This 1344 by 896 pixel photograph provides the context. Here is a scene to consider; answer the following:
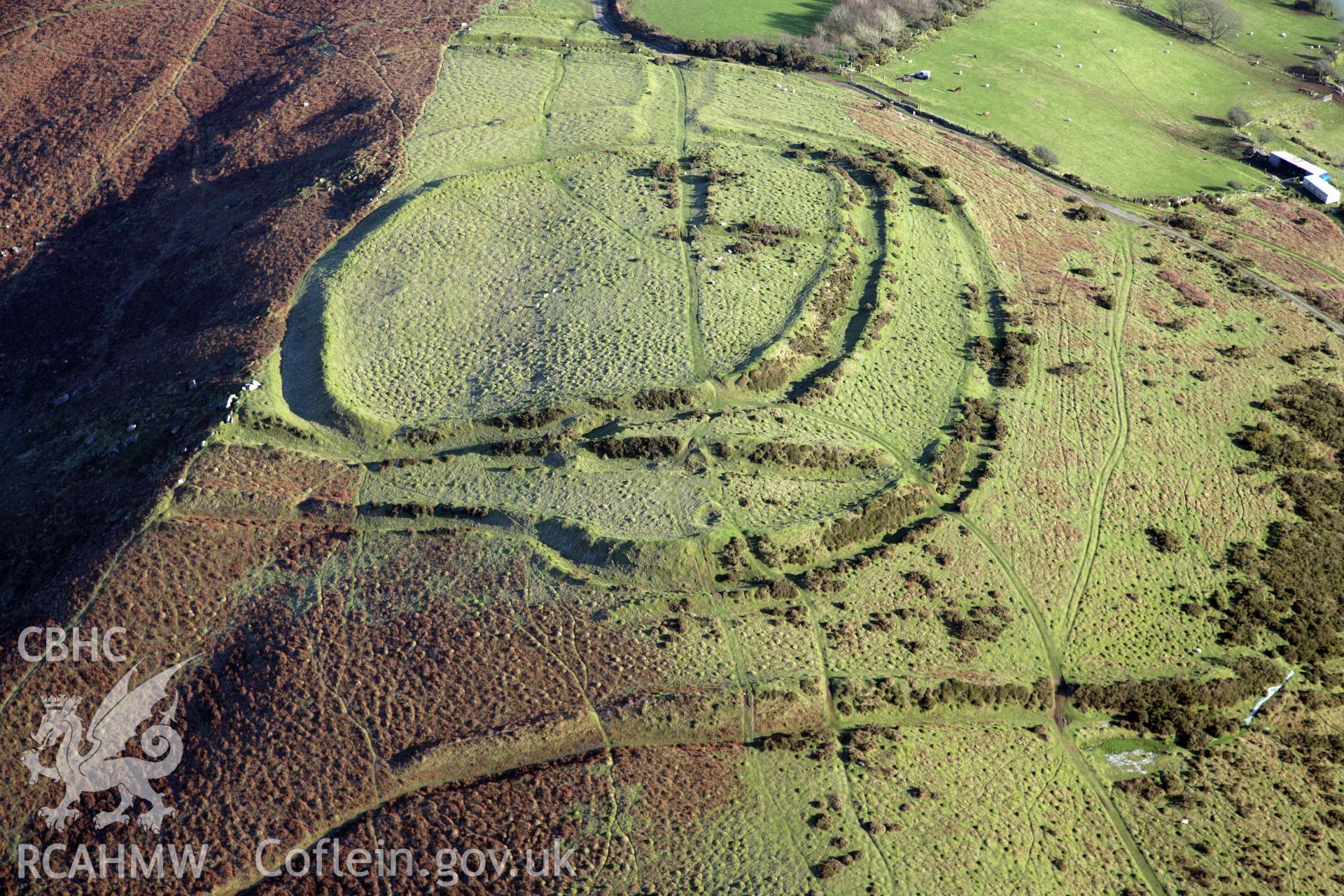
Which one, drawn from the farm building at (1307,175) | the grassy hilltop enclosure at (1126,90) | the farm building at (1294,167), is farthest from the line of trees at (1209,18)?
the farm building at (1294,167)

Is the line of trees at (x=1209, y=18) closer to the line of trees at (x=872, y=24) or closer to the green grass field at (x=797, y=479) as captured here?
the line of trees at (x=872, y=24)

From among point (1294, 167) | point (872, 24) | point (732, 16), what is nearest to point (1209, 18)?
point (1294, 167)

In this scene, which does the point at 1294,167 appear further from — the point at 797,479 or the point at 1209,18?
the point at 797,479

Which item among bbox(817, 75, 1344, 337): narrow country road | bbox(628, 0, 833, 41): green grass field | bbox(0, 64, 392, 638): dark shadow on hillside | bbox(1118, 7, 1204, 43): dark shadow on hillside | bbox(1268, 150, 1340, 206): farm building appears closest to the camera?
bbox(0, 64, 392, 638): dark shadow on hillside

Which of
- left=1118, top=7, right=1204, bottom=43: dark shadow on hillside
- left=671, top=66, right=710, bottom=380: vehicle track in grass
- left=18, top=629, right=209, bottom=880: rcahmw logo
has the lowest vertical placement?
left=18, top=629, right=209, bottom=880: rcahmw logo

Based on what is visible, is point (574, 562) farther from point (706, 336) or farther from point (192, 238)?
point (192, 238)

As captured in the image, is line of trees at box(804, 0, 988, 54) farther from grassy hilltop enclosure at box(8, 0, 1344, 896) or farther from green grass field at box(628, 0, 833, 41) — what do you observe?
grassy hilltop enclosure at box(8, 0, 1344, 896)

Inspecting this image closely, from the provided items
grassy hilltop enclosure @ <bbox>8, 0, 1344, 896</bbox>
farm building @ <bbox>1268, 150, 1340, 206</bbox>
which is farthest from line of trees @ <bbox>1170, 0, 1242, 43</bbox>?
grassy hilltop enclosure @ <bbox>8, 0, 1344, 896</bbox>
